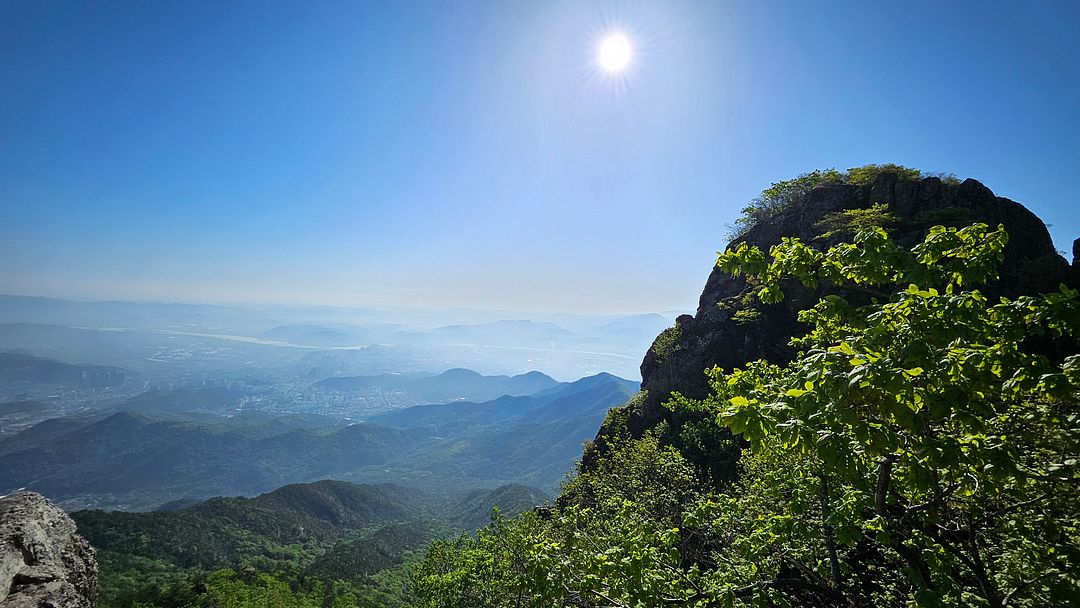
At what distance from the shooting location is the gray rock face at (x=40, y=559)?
283 inches

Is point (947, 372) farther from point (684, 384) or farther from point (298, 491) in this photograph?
point (298, 491)

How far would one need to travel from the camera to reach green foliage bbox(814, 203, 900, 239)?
2864 cm

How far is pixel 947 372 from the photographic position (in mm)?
3877

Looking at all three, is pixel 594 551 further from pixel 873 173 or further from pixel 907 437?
pixel 873 173

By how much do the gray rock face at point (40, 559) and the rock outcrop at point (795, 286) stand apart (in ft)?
89.5

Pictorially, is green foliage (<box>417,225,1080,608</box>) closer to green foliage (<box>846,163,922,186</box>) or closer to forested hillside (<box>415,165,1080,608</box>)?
forested hillside (<box>415,165,1080,608</box>)

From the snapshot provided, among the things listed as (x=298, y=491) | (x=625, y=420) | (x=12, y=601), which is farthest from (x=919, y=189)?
(x=298, y=491)

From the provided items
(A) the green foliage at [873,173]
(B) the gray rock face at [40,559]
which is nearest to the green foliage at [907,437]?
(B) the gray rock face at [40,559]

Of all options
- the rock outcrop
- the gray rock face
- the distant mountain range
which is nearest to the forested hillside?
the gray rock face

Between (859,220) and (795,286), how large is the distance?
20.8 feet

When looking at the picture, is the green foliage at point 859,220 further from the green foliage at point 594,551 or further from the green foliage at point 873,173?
the green foliage at point 594,551

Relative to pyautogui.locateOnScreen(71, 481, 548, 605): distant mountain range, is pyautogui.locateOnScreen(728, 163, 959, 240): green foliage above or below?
above

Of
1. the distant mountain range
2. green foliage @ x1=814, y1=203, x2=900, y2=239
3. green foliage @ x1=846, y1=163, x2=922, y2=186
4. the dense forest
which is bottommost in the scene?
the distant mountain range

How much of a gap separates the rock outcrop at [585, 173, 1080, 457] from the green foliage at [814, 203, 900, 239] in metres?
0.55
